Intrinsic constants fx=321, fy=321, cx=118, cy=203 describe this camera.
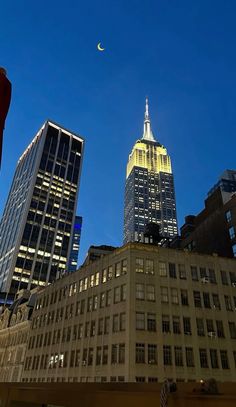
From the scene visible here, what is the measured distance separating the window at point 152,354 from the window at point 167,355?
1.25m

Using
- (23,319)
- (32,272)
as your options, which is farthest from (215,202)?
(32,272)

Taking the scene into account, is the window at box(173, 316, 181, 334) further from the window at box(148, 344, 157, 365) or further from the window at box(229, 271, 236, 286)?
the window at box(229, 271, 236, 286)

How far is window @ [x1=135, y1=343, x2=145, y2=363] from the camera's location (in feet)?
131

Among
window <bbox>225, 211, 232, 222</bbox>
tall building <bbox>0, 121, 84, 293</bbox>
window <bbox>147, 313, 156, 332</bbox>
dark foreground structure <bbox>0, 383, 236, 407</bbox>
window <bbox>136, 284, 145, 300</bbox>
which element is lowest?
dark foreground structure <bbox>0, 383, 236, 407</bbox>

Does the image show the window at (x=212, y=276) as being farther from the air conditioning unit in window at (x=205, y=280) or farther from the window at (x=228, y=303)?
the window at (x=228, y=303)

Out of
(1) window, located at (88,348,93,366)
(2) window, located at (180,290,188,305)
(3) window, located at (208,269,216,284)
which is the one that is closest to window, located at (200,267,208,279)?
(3) window, located at (208,269,216,284)

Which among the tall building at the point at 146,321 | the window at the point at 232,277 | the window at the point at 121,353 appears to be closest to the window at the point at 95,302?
the tall building at the point at 146,321

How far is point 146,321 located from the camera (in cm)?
4272

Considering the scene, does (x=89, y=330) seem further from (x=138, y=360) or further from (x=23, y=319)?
(x=23, y=319)

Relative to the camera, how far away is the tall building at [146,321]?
41094mm

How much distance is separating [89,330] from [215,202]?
4154 cm

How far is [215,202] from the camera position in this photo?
7350 cm

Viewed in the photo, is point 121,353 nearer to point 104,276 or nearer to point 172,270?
point 104,276

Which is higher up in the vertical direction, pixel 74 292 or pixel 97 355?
pixel 74 292
